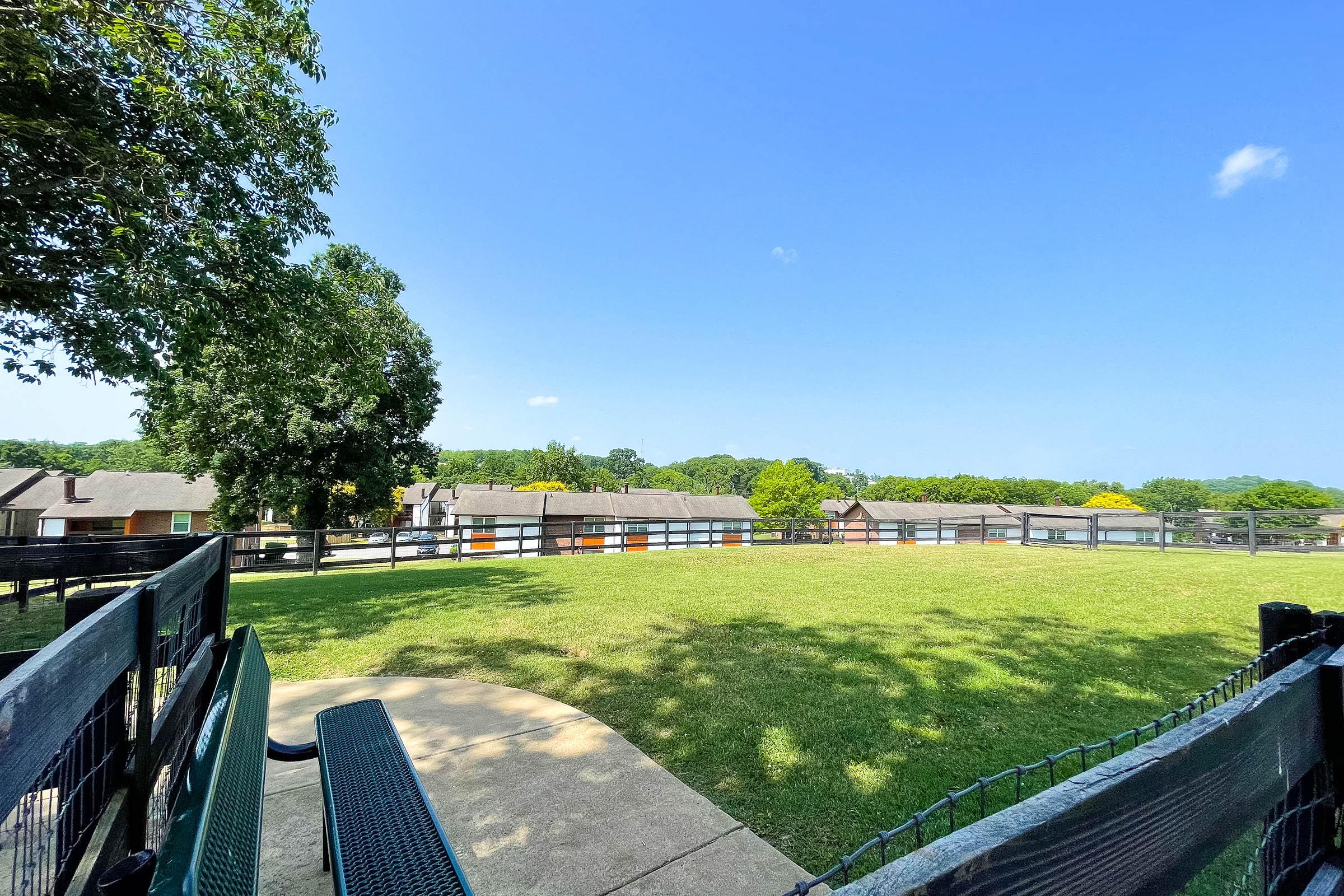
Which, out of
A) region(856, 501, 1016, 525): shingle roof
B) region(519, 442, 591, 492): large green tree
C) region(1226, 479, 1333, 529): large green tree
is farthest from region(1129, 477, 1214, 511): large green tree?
region(519, 442, 591, 492): large green tree

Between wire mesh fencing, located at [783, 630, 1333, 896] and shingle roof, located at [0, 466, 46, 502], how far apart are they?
1829 inches

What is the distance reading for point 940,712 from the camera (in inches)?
137

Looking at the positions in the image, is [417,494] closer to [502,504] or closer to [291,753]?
[502,504]

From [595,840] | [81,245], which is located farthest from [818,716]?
[81,245]

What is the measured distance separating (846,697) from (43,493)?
164 ft

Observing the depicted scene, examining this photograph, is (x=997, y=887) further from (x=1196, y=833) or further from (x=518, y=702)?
(x=518, y=702)

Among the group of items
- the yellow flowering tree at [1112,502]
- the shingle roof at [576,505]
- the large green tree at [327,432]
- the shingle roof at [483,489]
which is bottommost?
→ the yellow flowering tree at [1112,502]

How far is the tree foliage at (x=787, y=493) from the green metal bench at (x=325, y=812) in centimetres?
5164

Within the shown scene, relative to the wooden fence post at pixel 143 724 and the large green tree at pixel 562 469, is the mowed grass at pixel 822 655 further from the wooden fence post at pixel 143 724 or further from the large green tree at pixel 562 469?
the large green tree at pixel 562 469

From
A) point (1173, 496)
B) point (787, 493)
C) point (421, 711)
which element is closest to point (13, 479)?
→ point (421, 711)

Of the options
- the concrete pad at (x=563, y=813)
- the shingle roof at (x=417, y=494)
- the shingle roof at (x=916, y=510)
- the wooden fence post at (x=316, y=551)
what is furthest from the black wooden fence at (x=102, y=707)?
the shingle roof at (x=417, y=494)

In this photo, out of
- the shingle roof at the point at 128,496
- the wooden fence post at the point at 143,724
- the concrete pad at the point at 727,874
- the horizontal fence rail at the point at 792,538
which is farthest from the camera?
the shingle roof at the point at 128,496

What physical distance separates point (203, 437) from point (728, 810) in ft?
67.7

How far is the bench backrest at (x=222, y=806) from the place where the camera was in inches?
29.6
